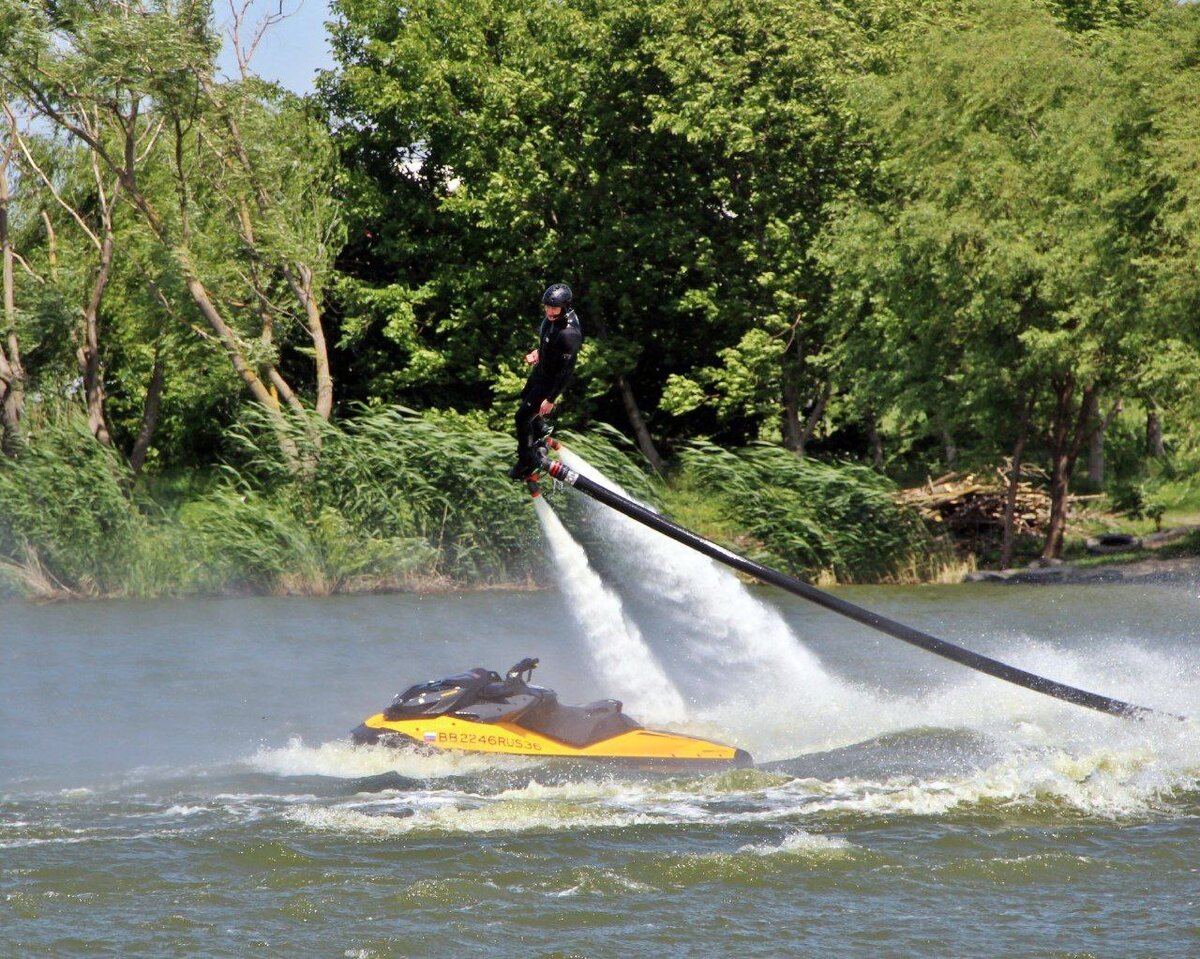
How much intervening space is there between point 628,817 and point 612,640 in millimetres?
3927

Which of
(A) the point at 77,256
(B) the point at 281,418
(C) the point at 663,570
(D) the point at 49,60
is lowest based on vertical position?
(C) the point at 663,570

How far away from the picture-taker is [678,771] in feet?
46.5

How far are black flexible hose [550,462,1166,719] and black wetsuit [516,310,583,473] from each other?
0.31 m

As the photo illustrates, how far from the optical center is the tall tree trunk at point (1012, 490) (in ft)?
102

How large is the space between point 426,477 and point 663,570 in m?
13.6

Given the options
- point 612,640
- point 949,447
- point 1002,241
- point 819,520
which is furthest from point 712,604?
point 949,447

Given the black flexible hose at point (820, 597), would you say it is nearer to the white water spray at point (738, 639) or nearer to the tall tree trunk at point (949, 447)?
the white water spray at point (738, 639)

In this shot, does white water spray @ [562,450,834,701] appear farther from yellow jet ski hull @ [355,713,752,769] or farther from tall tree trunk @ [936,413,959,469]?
tall tree trunk @ [936,413,959,469]

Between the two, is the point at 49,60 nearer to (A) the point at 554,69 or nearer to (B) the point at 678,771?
(A) the point at 554,69

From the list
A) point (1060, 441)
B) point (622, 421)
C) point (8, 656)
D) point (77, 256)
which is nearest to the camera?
point (8, 656)

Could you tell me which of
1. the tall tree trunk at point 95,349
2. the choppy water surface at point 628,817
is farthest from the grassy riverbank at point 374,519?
the choppy water surface at point 628,817

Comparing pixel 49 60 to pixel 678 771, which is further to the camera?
Answer: pixel 49 60

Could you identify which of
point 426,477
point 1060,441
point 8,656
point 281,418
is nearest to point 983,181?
point 1060,441

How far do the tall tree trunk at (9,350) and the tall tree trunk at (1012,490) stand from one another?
62.6 ft
